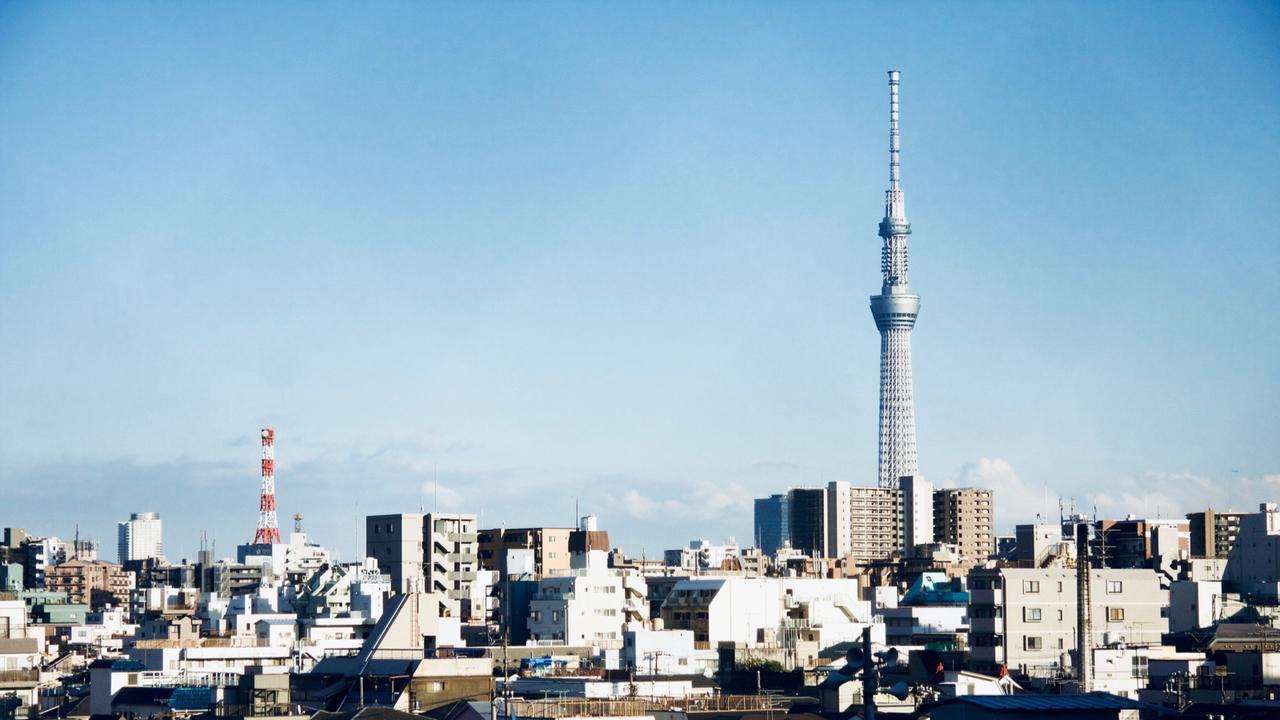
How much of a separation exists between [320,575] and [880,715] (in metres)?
64.5

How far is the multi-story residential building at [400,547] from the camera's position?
93.0 meters

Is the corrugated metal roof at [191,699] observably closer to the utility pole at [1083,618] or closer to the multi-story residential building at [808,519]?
the utility pole at [1083,618]

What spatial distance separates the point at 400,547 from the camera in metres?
93.3

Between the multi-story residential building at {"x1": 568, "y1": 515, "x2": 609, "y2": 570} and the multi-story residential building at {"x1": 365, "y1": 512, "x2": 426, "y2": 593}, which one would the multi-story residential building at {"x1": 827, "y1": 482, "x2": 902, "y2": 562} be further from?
the multi-story residential building at {"x1": 365, "y1": 512, "x2": 426, "y2": 593}

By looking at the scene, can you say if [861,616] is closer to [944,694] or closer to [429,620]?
[429,620]

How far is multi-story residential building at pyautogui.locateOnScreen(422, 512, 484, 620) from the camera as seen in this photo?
93.0 metres

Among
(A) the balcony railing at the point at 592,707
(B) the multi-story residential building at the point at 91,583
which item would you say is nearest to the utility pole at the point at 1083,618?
(A) the balcony railing at the point at 592,707

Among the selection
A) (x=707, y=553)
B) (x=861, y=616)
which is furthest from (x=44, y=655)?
(x=707, y=553)

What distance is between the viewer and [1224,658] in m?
58.3

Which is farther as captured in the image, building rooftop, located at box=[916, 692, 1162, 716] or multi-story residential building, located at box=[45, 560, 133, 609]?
multi-story residential building, located at box=[45, 560, 133, 609]

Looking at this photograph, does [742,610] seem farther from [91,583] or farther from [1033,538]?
[91,583]

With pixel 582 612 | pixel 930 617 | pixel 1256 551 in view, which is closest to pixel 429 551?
pixel 582 612

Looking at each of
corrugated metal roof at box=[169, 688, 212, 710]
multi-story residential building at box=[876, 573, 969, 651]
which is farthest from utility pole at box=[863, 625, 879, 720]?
multi-story residential building at box=[876, 573, 969, 651]

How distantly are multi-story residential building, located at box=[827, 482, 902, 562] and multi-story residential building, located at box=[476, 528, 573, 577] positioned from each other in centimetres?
6328
